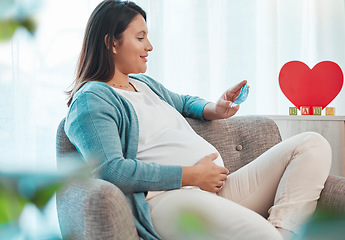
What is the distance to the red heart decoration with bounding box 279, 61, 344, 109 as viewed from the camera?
1.96m

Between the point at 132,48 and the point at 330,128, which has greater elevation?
the point at 132,48

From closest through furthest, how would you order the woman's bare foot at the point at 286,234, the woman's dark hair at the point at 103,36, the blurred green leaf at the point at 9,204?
the blurred green leaf at the point at 9,204 < the woman's bare foot at the point at 286,234 < the woman's dark hair at the point at 103,36

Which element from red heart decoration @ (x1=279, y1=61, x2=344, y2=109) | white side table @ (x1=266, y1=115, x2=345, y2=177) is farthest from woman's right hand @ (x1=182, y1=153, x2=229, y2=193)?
red heart decoration @ (x1=279, y1=61, x2=344, y2=109)

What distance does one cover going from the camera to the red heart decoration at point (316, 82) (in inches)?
77.3

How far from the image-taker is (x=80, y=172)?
124 millimetres

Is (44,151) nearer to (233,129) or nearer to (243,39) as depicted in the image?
(233,129)

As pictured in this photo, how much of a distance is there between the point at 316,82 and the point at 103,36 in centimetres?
108

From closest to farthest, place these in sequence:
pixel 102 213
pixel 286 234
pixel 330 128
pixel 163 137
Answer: pixel 102 213 → pixel 286 234 → pixel 163 137 → pixel 330 128

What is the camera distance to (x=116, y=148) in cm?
110

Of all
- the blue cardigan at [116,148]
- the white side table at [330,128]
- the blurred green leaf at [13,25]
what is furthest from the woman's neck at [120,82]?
the blurred green leaf at [13,25]

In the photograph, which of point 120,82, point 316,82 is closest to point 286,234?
point 120,82

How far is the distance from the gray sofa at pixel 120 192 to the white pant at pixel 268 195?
7 centimetres

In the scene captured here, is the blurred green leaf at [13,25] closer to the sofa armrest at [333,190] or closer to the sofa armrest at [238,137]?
the sofa armrest at [333,190]

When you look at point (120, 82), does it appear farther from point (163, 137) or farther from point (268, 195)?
point (268, 195)
